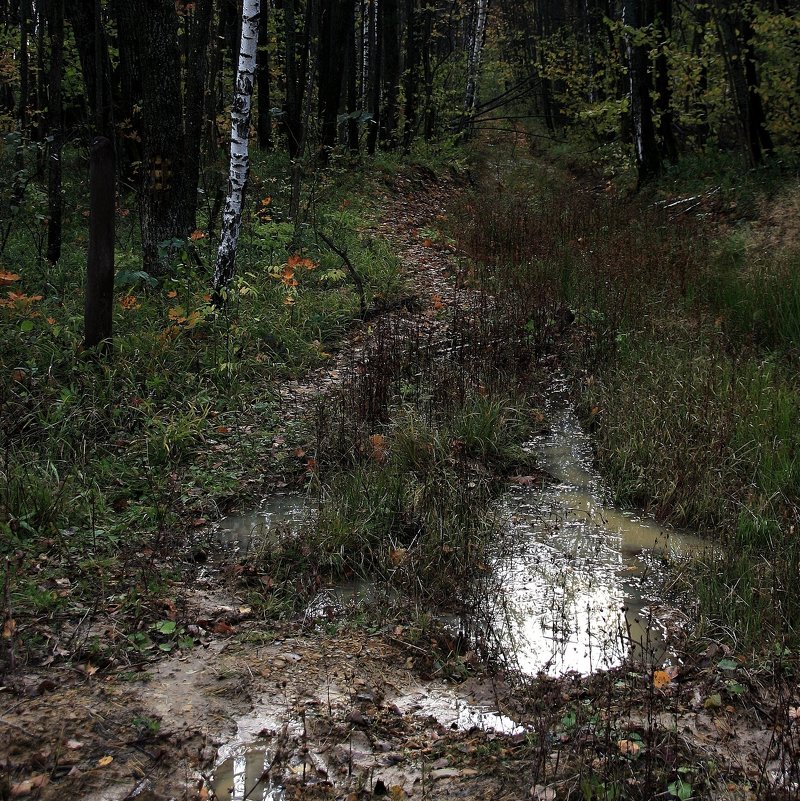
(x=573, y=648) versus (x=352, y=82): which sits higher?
(x=352, y=82)

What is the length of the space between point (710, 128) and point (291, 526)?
1433 cm

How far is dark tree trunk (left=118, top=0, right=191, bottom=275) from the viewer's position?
810 cm

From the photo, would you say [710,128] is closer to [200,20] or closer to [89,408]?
[200,20]

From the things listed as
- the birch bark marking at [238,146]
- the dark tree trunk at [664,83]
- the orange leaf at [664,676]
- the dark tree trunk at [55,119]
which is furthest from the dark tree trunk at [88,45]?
the orange leaf at [664,676]

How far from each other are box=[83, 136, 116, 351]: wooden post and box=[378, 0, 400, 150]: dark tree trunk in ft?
44.6

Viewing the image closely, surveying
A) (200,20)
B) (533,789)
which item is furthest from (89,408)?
(200,20)

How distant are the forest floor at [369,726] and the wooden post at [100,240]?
321 cm

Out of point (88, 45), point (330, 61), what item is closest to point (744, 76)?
point (330, 61)

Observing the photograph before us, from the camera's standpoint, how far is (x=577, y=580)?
4.17m

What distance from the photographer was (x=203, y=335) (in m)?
7.14

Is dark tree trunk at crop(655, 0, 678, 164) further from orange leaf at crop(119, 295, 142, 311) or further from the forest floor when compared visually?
the forest floor

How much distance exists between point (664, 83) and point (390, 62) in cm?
753

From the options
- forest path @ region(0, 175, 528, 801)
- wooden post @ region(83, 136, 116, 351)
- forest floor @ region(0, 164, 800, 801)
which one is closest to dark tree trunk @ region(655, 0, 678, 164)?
wooden post @ region(83, 136, 116, 351)

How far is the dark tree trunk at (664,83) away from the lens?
496 inches
